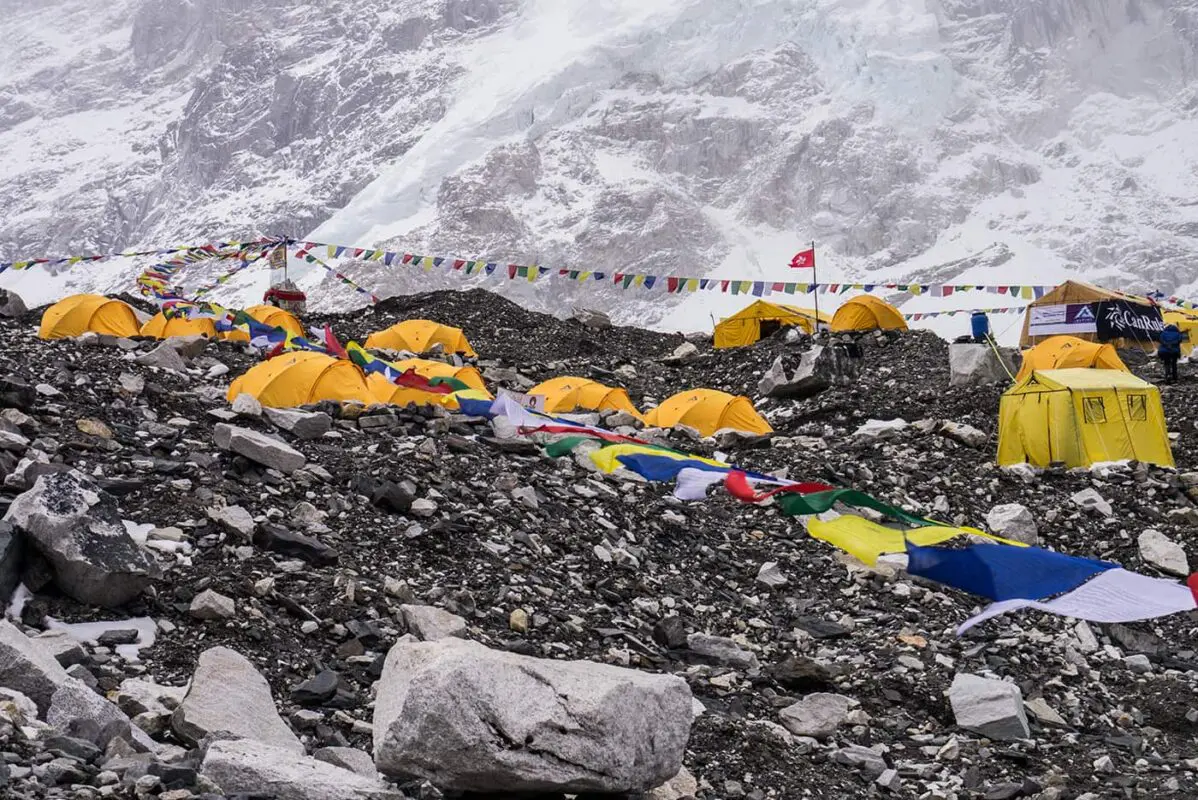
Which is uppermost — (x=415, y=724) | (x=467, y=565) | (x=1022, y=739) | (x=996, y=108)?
(x=415, y=724)

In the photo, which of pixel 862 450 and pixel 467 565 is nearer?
pixel 467 565

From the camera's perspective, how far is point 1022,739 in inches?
253

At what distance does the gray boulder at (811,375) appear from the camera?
19812 mm

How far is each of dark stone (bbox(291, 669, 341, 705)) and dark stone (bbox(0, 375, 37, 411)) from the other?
15.5 ft

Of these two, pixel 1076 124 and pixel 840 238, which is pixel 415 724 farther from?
pixel 1076 124

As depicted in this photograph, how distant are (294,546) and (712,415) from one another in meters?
11.3

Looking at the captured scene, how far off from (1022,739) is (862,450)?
7906 millimetres

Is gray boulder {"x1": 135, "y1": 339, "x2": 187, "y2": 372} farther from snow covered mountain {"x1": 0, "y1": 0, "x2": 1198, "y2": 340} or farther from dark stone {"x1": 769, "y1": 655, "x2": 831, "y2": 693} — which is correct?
snow covered mountain {"x1": 0, "y1": 0, "x2": 1198, "y2": 340}

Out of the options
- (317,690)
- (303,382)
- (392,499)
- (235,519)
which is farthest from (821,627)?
(303,382)

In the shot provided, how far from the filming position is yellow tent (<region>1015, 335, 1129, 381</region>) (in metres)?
18.5

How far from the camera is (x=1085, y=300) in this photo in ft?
96.1

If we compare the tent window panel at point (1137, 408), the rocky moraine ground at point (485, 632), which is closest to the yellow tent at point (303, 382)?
the rocky moraine ground at point (485, 632)

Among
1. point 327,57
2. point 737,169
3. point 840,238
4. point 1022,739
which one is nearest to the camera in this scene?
point 1022,739

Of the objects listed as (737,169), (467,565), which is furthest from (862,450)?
(737,169)
